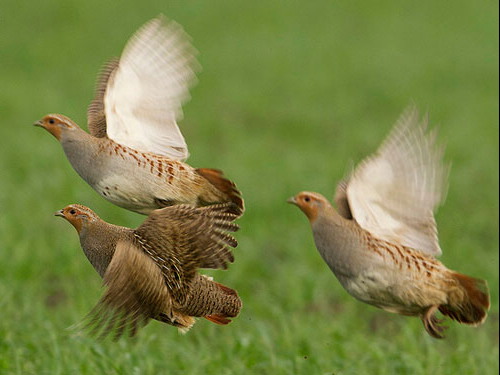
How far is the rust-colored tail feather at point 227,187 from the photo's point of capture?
244cm

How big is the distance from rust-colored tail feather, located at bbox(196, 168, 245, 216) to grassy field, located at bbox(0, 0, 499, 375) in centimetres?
183

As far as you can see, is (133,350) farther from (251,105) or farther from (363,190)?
(251,105)

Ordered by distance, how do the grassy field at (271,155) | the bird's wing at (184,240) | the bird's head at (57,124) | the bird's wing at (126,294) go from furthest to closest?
the grassy field at (271,155)
the bird's head at (57,124)
the bird's wing at (184,240)
the bird's wing at (126,294)

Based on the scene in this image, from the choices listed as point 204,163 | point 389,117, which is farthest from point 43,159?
point 389,117

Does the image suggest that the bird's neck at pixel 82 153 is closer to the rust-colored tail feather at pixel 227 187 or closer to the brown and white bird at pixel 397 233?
the rust-colored tail feather at pixel 227 187

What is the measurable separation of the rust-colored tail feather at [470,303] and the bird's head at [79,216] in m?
1.32

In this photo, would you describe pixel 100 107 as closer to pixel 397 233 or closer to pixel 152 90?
pixel 152 90

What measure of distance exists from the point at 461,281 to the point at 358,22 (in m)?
21.3

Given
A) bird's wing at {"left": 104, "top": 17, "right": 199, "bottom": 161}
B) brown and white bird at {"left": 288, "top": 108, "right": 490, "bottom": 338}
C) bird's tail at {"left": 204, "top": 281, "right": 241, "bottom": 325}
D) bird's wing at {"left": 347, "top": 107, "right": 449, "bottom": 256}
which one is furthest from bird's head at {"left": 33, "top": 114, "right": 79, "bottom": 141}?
bird's wing at {"left": 347, "top": 107, "right": 449, "bottom": 256}

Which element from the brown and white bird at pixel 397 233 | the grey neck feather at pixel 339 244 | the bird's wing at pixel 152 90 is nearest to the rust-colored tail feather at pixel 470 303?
the brown and white bird at pixel 397 233

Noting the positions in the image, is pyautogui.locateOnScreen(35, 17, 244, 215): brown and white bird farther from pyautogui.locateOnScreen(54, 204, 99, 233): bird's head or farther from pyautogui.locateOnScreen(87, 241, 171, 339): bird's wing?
pyautogui.locateOnScreen(87, 241, 171, 339): bird's wing

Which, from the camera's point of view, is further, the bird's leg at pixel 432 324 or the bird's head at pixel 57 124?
the bird's leg at pixel 432 324

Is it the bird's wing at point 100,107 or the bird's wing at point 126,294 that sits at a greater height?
the bird's wing at point 100,107

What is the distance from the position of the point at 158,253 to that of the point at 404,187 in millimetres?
1084
